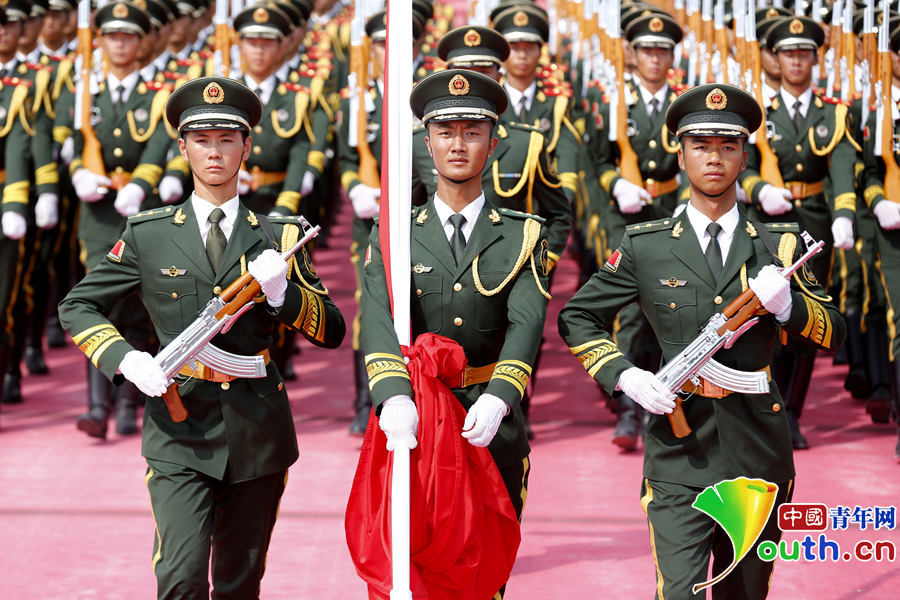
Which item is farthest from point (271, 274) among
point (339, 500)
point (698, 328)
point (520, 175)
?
point (339, 500)

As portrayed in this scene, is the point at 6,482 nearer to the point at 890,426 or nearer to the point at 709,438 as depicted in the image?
the point at 709,438

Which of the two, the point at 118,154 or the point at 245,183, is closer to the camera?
the point at 118,154

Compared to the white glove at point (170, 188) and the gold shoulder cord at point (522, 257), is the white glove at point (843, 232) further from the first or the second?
the white glove at point (170, 188)

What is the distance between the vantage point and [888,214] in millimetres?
7520

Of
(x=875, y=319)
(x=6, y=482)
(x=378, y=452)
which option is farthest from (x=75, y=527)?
(x=875, y=319)

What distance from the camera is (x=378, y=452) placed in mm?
4496

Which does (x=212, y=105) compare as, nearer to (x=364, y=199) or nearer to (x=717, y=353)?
(x=717, y=353)

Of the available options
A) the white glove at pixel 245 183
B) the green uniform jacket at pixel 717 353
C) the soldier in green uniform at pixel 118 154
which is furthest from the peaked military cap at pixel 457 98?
the white glove at pixel 245 183

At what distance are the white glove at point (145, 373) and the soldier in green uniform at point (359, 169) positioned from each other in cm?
336

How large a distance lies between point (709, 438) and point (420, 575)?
963 mm

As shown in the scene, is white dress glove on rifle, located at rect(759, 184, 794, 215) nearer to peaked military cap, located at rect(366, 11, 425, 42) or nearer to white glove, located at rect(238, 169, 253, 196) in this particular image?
peaked military cap, located at rect(366, 11, 425, 42)

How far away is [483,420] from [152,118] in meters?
4.39

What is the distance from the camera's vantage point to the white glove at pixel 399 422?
4.29m

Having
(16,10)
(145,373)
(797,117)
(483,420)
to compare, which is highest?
(16,10)
